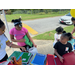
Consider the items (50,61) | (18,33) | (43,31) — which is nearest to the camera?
(50,61)

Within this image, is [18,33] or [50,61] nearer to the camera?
[50,61]

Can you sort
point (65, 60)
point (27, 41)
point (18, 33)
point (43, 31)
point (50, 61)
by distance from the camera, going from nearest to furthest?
point (65, 60) → point (50, 61) → point (18, 33) → point (27, 41) → point (43, 31)

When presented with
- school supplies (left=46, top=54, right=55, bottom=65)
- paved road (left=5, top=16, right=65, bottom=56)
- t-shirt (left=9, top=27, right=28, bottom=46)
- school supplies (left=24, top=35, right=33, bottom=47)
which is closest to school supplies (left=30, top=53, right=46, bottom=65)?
school supplies (left=46, top=54, right=55, bottom=65)

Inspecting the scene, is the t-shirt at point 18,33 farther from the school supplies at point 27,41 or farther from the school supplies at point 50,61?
the school supplies at point 50,61

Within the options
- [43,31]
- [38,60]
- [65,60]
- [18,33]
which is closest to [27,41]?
[18,33]

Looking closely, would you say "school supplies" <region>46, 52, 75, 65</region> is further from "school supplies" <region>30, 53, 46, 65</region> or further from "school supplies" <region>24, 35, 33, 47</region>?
"school supplies" <region>24, 35, 33, 47</region>

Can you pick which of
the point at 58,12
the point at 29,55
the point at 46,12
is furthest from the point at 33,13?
the point at 29,55

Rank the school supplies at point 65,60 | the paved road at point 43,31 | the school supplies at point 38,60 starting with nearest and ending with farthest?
the school supplies at point 65,60 → the school supplies at point 38,60 → the paved road at point 43,31

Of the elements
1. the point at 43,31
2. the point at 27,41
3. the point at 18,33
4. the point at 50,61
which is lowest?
the point at 43,31

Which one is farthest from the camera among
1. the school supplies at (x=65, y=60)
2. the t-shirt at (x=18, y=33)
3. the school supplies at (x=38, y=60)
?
the t-shirt at (x=18, y=33)

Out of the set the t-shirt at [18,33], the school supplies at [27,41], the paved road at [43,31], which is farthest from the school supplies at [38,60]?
the paved road at [43,31]

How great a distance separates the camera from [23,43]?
2092mm

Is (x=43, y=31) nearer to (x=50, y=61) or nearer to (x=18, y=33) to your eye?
(x=18, y=33)

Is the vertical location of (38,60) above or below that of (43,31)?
above
